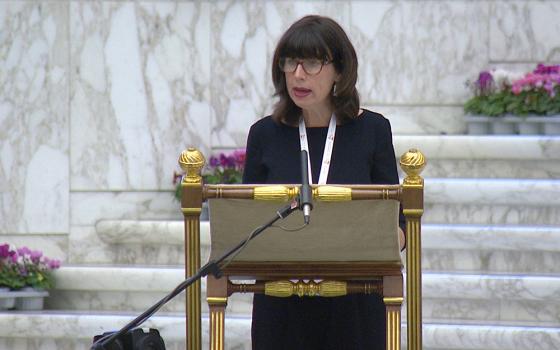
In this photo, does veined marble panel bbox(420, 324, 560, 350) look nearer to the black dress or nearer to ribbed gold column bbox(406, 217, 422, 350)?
the black dress

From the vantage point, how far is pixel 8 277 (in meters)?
7.15

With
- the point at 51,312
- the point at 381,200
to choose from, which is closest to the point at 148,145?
the point at 51,312

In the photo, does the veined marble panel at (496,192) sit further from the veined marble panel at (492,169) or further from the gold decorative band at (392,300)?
the gold decorative band at (392,300)

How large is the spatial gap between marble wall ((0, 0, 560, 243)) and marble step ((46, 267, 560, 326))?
911 millimetres

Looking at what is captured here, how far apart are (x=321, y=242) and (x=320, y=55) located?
66cm

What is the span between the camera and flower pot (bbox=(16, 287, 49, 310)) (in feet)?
23.4

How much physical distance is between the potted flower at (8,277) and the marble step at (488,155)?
241 cm

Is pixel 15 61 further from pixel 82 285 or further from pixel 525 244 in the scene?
pixel 525 244

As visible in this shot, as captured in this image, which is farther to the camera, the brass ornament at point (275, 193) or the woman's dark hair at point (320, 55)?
the woman's dark hair at point (320, 55)

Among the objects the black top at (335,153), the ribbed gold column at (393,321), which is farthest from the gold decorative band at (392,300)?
the black top at (335,153)

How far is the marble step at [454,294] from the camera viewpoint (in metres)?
6.61

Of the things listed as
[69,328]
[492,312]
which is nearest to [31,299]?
[69,328]

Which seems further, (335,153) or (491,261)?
(491,261)

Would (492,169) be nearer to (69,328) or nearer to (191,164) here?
(69,328)
